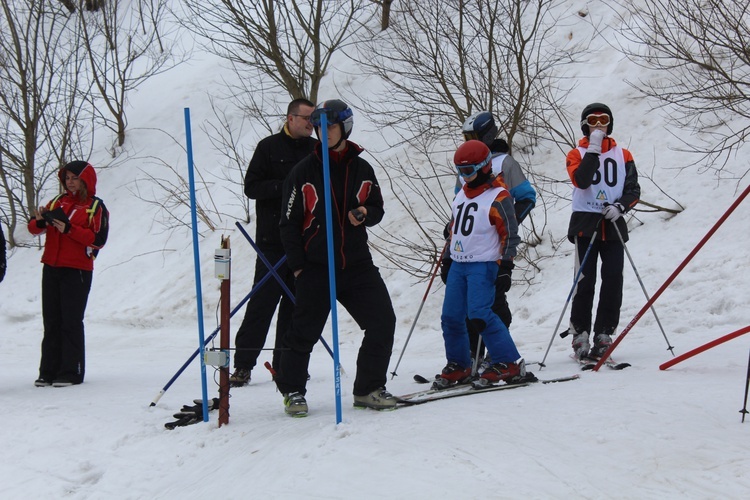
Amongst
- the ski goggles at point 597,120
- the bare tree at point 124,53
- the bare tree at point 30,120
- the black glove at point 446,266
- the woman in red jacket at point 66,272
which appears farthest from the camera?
the bare tree at point 124,53

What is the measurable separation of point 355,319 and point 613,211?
7.85 feet

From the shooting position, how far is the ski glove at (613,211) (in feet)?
19.6

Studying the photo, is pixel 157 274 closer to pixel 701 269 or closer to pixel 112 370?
pixel 112 370

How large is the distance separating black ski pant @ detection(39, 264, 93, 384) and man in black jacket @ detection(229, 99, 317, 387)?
57.9 inches

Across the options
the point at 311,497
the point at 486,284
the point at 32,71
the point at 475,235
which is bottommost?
the point at 311,497

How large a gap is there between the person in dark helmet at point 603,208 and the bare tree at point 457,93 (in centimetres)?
316

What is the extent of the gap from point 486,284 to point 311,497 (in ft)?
7.43

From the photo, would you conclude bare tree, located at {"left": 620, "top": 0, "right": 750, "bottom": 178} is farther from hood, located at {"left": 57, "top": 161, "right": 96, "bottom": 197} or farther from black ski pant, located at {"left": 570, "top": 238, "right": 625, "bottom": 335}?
hood, located at {"left": 57, "top": 161, "right": 96, "bottom": 197}

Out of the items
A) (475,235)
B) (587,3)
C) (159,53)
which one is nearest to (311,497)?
(475,235)

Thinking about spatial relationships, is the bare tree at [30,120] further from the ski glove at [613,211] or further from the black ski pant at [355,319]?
the ski glove at [613,211]

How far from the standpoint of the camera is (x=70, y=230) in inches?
262

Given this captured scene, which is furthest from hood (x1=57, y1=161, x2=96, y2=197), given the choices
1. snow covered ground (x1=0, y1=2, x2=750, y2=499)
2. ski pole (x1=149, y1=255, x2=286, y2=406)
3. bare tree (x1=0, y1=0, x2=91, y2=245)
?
bare tree (x1=0, y1=0, x2=91, y2=245)

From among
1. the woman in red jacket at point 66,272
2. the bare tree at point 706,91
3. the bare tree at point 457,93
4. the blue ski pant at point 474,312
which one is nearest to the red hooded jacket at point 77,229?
the woman in red jacket at point 66,272

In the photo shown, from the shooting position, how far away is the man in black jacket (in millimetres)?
6152
